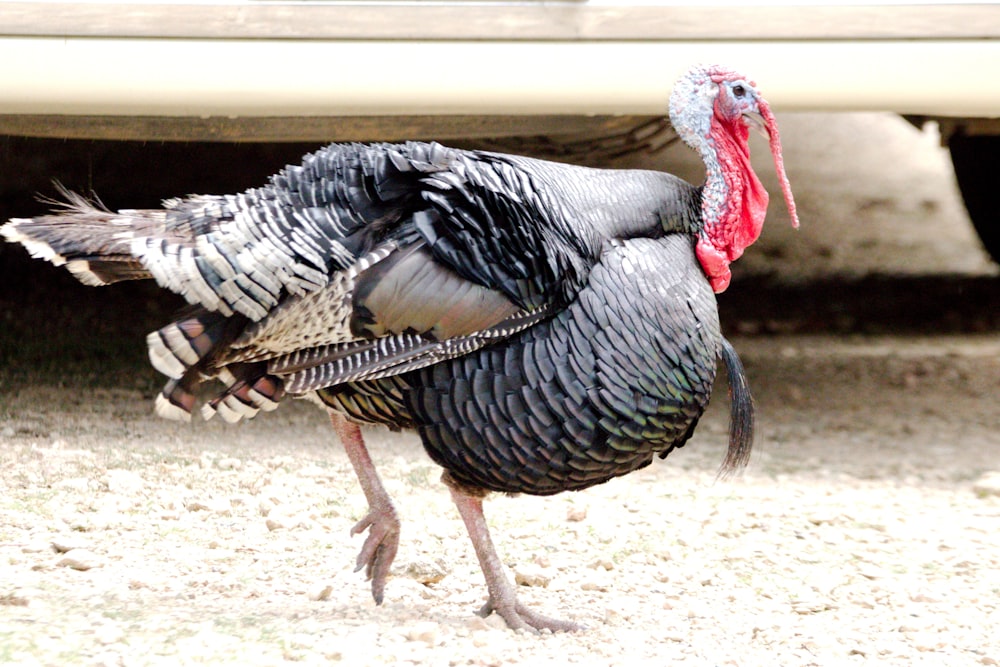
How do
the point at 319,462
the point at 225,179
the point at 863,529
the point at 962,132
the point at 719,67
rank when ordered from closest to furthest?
1. the point at 719,67
2. the point at 863,529
3. the point at 319,462
4. the point at 962,132
5. the point at 225,179

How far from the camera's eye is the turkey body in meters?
2.75

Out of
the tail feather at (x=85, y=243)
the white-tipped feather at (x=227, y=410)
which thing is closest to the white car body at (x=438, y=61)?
the tail feather at (x=85, y=243)

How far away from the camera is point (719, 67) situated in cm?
310

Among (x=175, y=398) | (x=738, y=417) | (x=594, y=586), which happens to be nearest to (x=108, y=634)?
(x=175, y=398)

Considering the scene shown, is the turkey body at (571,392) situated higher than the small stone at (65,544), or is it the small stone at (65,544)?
the turkey body at (571,392)

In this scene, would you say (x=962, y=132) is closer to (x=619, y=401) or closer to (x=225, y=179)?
(x=619, y=401)

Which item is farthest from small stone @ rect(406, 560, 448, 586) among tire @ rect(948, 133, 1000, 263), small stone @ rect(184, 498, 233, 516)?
tire @ rect(948, 133, 1000, 263)

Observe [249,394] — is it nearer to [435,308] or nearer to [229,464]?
[435,308]

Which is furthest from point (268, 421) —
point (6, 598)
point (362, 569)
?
point (6, 598)

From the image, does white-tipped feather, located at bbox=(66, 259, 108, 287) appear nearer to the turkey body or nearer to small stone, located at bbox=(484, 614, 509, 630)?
the turkey body

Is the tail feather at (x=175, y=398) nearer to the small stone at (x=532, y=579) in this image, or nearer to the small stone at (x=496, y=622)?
the small stone at (x=496, y=622)

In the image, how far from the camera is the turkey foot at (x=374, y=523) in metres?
3.03

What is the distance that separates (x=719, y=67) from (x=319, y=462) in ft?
5.87

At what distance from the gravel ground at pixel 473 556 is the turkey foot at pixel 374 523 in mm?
81
